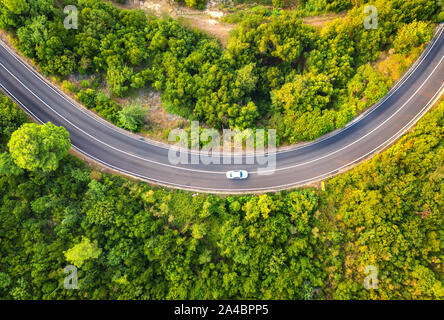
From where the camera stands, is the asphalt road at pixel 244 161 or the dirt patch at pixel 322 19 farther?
the dirt patch at pixel 322 19

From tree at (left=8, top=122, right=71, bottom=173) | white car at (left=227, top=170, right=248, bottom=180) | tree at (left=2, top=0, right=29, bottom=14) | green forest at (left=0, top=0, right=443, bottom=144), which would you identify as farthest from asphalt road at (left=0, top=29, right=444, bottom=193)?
tree at (left=2, top=0, right=29, bottom=14)

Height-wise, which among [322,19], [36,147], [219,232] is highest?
[322,19]

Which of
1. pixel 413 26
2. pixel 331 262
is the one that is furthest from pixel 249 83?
pixel 331 262

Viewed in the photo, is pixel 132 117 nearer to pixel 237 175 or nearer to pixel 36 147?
pixel 36 147

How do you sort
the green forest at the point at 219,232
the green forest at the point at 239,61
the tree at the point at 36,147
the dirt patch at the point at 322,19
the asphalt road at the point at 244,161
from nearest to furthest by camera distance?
the tree at the point at 36,147 < the green forest at the point at 219,232 < the green forest at the point at 239,61 < the asphalt road at the point at 244,161 < the dirt patch at the point at 322,19

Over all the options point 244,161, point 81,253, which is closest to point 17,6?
point 81,253

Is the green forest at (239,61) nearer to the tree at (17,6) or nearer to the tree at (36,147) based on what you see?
the tree at (17,6)

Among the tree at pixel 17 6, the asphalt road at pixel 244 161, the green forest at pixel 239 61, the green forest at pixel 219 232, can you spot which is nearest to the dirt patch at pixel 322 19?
the green forest at pixel 239 61

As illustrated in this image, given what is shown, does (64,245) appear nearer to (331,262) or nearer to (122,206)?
(122,206)
